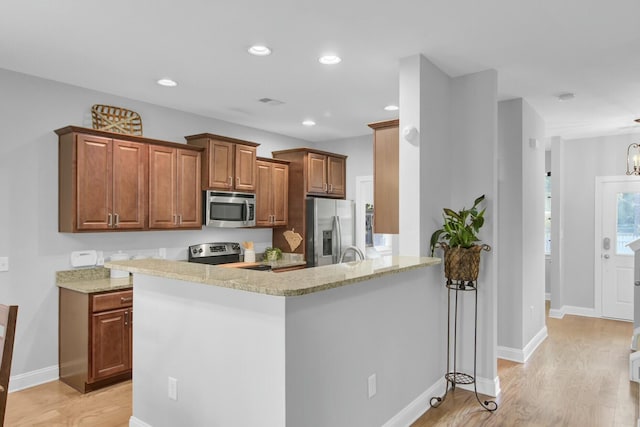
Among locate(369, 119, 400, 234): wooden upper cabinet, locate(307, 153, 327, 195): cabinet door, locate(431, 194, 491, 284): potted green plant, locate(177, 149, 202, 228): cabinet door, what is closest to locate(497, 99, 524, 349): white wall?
locate(431, 194, 491, 284): potted green plant

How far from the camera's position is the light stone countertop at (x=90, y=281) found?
3605mm

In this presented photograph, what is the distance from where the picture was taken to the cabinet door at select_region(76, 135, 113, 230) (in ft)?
12.1

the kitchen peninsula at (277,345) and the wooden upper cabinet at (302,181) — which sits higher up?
the wooden upper cabinet at (302,181)

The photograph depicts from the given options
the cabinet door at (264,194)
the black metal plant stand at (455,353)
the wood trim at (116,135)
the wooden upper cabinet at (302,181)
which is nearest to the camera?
the black metal plant stand at (455,353)

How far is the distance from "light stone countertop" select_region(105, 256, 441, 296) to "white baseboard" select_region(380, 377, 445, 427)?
3.22 ft

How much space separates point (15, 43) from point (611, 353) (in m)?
5.98

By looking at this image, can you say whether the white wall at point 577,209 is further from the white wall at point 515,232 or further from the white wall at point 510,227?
the white wall at point 510,227

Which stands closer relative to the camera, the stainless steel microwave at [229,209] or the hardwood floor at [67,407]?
the hardwood floor at [67,407]

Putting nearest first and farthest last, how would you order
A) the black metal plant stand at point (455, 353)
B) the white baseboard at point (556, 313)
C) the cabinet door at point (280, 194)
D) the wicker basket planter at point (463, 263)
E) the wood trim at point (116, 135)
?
the wicker basket planter at point (463, 263) < the black metal plant stand at point (455, 353) < the wood trim at point (116, 135) < the cabinet door at point (280, 194) < the white baseboard at point (556, 313)

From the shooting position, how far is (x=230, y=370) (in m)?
2.19

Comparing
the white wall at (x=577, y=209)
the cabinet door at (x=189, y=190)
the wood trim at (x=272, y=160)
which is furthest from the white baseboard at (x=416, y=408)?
the white wall at (x=577, y=209)

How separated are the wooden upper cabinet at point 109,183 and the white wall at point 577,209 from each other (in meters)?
5.41

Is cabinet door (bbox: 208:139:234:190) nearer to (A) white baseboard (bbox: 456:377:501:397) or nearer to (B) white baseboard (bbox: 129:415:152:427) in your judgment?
(B) white baseboard (bbox: 129:415:152:427)

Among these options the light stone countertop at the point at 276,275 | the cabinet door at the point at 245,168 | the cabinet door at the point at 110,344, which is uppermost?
the cabinet door at the point at 245,168
